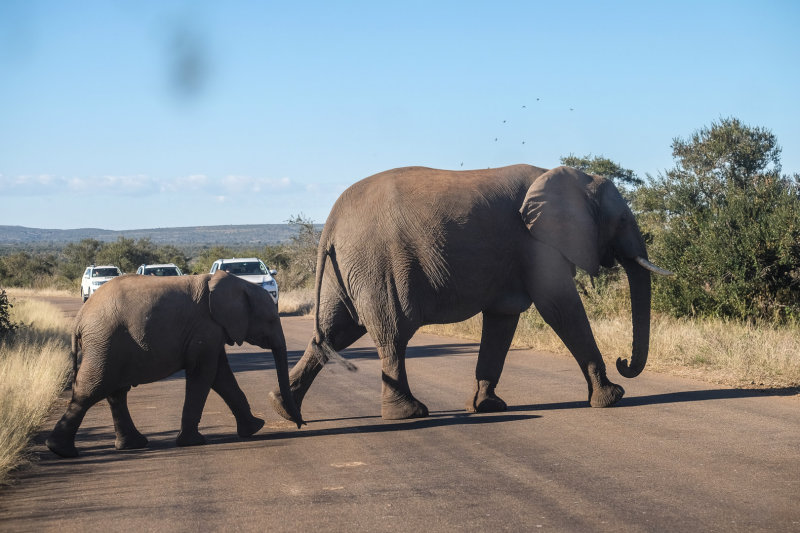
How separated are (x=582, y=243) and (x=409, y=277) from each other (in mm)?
1966

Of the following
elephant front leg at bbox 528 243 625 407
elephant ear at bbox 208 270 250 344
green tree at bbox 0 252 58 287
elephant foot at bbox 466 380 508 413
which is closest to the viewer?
elephant ear at bbox 208 270 250 344

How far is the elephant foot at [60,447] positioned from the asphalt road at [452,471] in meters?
0.15

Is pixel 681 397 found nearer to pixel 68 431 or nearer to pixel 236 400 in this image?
pixel 236 400

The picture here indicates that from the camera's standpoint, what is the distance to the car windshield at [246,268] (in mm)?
29469

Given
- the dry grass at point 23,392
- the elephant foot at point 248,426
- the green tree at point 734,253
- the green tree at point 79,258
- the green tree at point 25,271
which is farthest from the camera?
the green tree at point 79,258

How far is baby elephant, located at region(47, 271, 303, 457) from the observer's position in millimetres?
8297

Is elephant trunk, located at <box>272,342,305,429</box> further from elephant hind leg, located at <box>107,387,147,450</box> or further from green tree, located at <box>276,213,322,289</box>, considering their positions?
green tree, located at <box>276,213,322,289</box>

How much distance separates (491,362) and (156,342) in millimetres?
3640

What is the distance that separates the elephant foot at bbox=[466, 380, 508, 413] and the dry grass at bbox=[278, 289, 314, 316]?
69.7ft

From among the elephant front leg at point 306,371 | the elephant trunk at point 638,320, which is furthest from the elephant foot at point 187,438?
the elephant trunk at point 638,320

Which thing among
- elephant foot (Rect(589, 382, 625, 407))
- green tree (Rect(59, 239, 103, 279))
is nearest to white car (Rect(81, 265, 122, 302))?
elephant foot (Rect(589, 382, 625, 407))

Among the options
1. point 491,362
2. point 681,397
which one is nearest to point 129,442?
point 491,362

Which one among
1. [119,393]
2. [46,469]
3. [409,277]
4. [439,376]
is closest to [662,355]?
[439,376]

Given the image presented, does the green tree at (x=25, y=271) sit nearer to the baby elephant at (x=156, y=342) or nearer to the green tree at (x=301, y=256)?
the green tree at (x=301, y=256)
